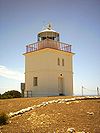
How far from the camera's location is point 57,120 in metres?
11.6

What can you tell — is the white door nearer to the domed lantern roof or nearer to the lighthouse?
the lighthouse

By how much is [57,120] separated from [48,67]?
1741cm

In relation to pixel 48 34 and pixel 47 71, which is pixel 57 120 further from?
pixel 48 34

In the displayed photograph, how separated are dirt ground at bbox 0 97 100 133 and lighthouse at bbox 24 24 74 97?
13.9 m

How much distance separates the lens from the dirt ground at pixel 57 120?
10.4m

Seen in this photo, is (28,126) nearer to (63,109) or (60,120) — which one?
(60,120)

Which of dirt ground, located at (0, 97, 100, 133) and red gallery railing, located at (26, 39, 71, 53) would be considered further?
red gallery railing, located at (26, 39, 71, 53)

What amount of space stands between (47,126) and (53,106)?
146 inches

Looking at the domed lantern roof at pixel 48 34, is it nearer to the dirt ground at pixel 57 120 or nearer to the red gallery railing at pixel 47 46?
the red gallery railing at pixel 47 46

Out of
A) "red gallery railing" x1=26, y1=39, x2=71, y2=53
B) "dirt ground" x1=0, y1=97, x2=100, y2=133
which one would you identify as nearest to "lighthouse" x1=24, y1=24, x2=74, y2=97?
"red gallery railing" x1=26, y1=39, x2=71, y2=53

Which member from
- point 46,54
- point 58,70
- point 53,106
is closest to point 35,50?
point 46,54

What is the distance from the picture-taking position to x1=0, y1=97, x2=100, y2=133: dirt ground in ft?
34.0

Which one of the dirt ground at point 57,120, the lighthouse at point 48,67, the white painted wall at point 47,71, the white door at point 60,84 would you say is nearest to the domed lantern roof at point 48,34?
the lighthouse at point 48,67

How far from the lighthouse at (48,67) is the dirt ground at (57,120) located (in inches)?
546
